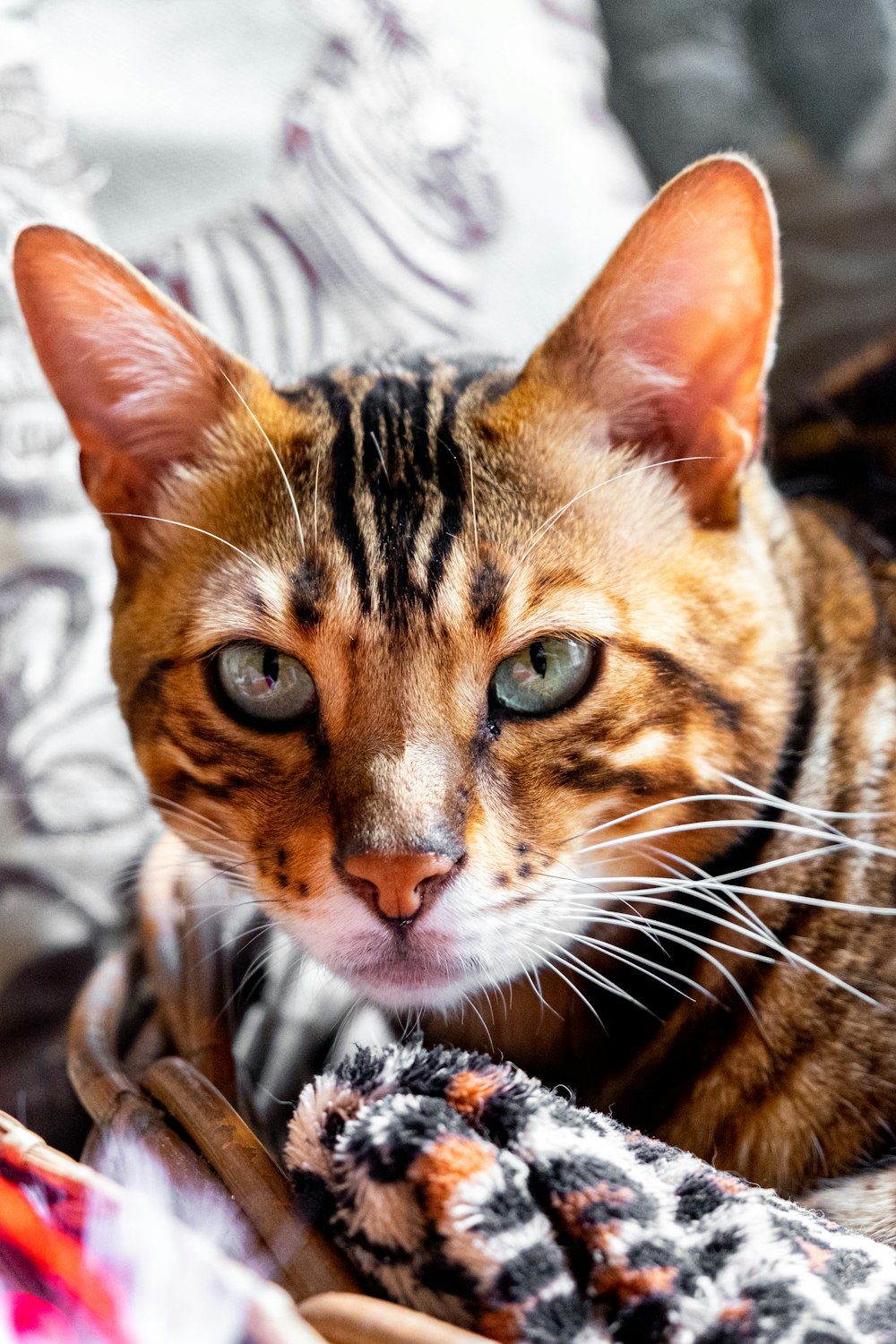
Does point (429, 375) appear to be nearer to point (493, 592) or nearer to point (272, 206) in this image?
point (493, 592)

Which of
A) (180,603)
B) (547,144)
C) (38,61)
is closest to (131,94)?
(38,61)

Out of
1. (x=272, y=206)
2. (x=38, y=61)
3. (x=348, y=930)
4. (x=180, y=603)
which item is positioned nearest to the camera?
(x=348, y=930)

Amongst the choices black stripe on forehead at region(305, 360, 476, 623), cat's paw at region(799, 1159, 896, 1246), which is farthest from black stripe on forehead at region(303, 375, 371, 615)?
cat's paw at region(799, 1159, 896, 1246)

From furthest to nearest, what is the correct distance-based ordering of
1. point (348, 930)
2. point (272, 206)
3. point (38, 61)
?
point (272, 206) < point (38, 61) < point (348, 930)

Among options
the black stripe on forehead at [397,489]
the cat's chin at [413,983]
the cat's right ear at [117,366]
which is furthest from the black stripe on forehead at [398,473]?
the cat's chin at [413,983]

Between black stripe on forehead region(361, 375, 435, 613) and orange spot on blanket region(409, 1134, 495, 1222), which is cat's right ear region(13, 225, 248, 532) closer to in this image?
black stripe on forehead region(361, 375, 435, 613)
